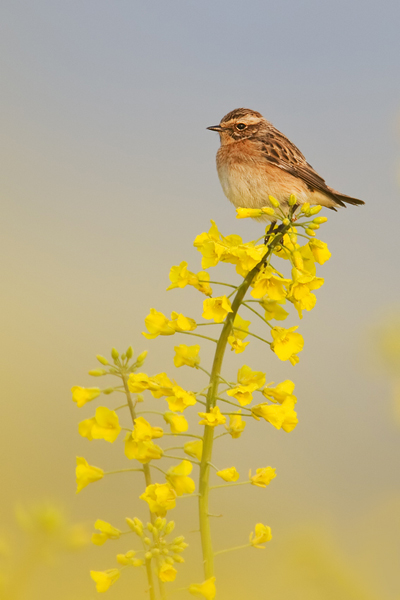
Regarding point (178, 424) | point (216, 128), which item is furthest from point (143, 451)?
point (216, 128)

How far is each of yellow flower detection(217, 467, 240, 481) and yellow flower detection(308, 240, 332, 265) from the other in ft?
2.92

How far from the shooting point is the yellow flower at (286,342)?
2428mm

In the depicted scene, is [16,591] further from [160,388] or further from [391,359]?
[391,359]

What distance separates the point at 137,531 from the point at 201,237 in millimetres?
1085

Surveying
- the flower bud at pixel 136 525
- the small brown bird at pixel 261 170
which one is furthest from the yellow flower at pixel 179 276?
the small brown bird at pixel 261 170

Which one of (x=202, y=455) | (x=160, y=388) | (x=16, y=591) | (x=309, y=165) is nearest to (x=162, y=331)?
(x=160, y=388)

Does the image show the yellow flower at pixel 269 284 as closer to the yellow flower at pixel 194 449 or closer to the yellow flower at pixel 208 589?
the yellow flower at pixel 194 449

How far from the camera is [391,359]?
20.5ft

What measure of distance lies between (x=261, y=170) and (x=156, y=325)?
2.61 metres

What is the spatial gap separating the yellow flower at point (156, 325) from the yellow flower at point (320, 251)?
2.13 ft

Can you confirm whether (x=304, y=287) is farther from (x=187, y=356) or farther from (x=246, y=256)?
(x=187, y=356)

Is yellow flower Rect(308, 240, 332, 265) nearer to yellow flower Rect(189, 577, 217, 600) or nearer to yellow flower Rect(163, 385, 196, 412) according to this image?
yellow flower Rect(163, 385, 196, 412)

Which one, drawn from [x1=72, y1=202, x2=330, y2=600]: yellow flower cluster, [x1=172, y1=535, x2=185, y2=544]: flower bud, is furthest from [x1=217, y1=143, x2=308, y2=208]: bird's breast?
[x1=172, y1=535, x2=185, y2=544]: flower bud

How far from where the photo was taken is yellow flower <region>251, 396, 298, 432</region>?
7.45ft
